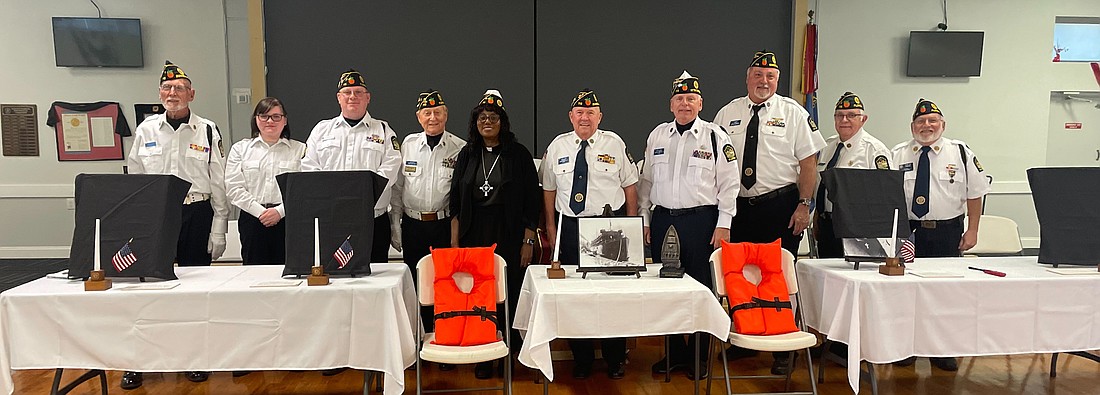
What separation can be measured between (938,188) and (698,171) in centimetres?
163

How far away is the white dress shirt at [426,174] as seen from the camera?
3.54 metres

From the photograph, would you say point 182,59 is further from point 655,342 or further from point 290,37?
point 655,342

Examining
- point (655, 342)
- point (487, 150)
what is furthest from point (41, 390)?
point (655, 342)

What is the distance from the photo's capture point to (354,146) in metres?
3.54

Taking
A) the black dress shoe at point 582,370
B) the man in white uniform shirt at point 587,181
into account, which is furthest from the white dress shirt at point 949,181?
the black dress shoe at point 582,370

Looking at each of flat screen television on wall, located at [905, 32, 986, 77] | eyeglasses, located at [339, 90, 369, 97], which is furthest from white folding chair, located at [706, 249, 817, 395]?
flat screen television on wall, located at [905, 32, 986, 77]

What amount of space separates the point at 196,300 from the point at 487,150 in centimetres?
168

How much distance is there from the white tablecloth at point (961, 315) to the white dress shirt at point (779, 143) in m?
0.79

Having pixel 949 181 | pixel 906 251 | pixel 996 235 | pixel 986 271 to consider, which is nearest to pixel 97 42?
pixel 906 251

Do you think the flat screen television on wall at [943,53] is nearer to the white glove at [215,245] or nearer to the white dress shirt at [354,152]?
the white dress shirt at [354,152]

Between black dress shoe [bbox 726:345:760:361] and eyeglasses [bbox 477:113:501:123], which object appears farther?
black dress shoe [bbox 726:345:760:361]

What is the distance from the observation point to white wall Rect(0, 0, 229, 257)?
249 inches

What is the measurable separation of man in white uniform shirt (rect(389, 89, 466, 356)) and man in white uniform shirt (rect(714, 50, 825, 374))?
1.79 metres

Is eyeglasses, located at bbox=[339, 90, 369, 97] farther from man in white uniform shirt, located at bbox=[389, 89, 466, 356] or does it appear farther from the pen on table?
the pen on table
